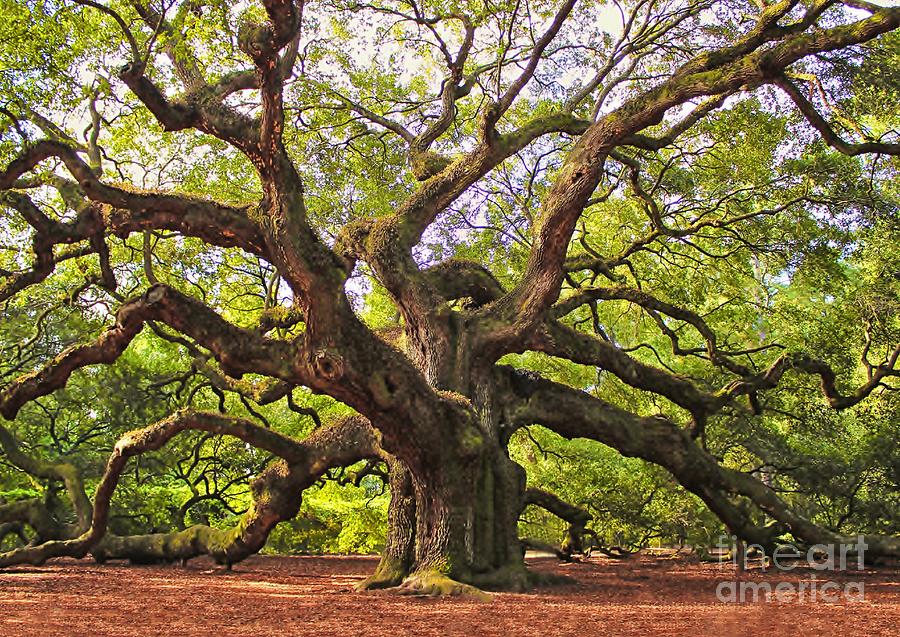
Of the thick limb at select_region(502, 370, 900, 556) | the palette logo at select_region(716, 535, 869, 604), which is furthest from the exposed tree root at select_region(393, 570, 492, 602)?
the thick limb at select_region(502, 370, 900, 556)

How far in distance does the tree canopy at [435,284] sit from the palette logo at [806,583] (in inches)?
18.5

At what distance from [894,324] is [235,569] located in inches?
426

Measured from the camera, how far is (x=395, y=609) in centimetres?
564

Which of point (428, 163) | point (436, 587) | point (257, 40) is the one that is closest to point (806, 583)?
point (436, 587)

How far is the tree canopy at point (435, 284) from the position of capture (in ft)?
22.6

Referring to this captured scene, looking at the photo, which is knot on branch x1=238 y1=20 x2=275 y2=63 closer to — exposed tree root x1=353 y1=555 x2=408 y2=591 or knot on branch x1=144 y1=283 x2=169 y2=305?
knot on branch x1=144 y1=283 x2=169 y2=305

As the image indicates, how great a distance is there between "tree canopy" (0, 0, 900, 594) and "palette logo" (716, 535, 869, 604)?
47cm

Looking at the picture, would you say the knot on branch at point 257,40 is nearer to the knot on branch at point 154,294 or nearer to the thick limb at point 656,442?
the knot on branch at point 154,294

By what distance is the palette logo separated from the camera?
683 centimetres

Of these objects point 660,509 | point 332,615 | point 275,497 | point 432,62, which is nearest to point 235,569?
point 275,497

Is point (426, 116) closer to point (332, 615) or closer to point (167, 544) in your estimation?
point (167, 544)

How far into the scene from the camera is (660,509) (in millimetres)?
13180

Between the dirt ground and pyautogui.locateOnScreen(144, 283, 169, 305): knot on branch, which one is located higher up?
pyautogui.locateOnScreen(144, 283, 169, 305): knot on branch

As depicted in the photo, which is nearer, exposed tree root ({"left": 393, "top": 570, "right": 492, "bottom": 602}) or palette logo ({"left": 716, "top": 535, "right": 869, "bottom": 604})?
exposed tree root ({"left": 393, "top": 570, "right": 492, "bottom": 602})
